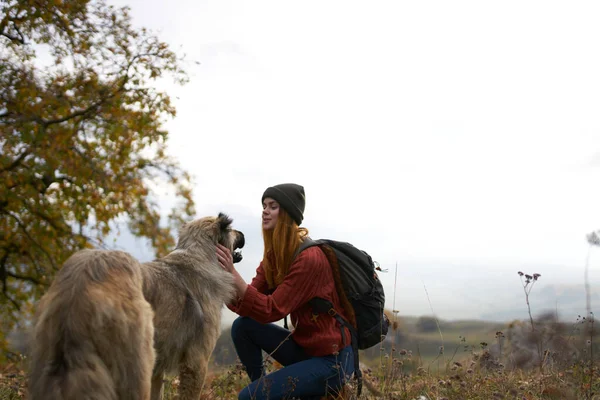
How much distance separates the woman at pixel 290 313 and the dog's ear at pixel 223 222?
241mm

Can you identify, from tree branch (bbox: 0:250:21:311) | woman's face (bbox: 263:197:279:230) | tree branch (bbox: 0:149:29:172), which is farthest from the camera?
tree branch (bbox: 0:250:21:311)

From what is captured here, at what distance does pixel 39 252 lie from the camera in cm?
1367

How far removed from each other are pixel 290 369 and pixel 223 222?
1.49 metres

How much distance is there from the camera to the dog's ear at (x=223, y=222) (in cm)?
543

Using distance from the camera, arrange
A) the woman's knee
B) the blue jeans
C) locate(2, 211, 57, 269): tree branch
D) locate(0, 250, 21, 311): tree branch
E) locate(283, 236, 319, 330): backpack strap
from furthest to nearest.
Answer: locate(0, 250, 21, 311): tree branch → locate(2, 211, 57, 269): tree branch → the woman's knee → locate(283, 236, 319, 330): backpack strap → the blue jeans

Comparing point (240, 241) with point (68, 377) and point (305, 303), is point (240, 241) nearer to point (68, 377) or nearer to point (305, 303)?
point (305, 303)

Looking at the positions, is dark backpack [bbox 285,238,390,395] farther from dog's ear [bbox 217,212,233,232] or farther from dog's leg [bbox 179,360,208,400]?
dog's leg [bbox 179,360,208,400]

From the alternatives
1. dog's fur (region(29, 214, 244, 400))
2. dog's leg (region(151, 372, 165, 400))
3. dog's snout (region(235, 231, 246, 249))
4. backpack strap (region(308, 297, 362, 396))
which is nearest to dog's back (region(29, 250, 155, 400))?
dog's fur (region(29, 214, 244, 400))

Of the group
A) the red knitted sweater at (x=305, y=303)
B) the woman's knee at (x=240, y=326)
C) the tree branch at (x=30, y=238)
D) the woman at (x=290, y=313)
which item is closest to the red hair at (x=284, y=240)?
the woman at (x=290, y=313)

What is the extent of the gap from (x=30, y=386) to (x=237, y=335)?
8.09 feet

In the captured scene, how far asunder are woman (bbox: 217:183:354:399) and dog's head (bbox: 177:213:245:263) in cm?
Answer: 18

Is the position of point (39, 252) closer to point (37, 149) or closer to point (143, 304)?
point (37, 149)

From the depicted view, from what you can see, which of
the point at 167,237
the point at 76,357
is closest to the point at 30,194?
the point at 167,237

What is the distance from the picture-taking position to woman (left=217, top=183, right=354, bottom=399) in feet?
16.0
